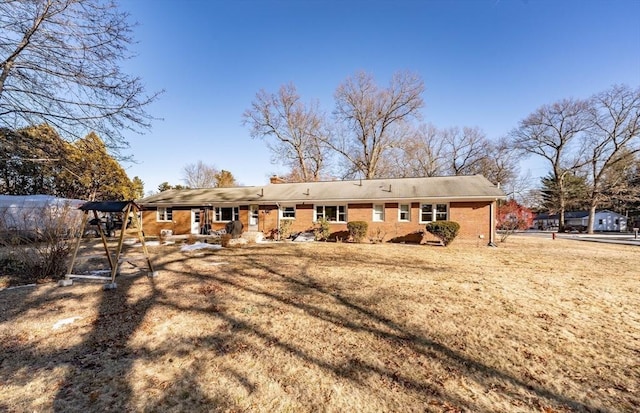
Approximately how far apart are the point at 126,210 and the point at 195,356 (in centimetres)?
526

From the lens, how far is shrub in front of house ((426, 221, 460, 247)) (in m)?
16.2

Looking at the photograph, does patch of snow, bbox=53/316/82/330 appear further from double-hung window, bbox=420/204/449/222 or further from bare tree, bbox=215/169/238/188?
bare tree, bbox=215/169/238/188

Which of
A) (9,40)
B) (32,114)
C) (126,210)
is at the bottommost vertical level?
(126,210)

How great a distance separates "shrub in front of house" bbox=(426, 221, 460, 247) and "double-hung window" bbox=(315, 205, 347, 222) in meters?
5.76

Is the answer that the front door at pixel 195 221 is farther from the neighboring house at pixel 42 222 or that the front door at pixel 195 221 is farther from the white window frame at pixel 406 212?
the white window frame at pixel 406 212

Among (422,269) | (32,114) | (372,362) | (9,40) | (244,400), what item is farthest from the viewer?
(422,269)

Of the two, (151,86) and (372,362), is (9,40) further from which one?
(372,362)

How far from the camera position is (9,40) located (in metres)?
7.28

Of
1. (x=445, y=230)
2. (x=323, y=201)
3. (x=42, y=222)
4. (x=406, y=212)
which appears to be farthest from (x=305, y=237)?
(x=42, y=222)

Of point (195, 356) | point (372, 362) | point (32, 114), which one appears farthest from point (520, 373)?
point (32, 114)

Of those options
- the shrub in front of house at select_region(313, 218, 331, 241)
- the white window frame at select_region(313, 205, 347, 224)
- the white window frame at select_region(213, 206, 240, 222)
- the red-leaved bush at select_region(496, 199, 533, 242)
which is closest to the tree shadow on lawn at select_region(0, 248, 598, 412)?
the shrub in front of house at select_region(313, 218, 331, 241)

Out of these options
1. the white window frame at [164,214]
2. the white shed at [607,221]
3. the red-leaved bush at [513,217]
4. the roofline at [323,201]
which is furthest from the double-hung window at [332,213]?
the white shed at [607,221]

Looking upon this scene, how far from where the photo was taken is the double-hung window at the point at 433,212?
17.8 meters

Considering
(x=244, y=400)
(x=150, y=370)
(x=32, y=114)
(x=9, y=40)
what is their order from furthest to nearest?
1. (x=32, y=114)
2. (x=9, y=40)
3. (x=150, y=370)
4. (x=244, y=400)
